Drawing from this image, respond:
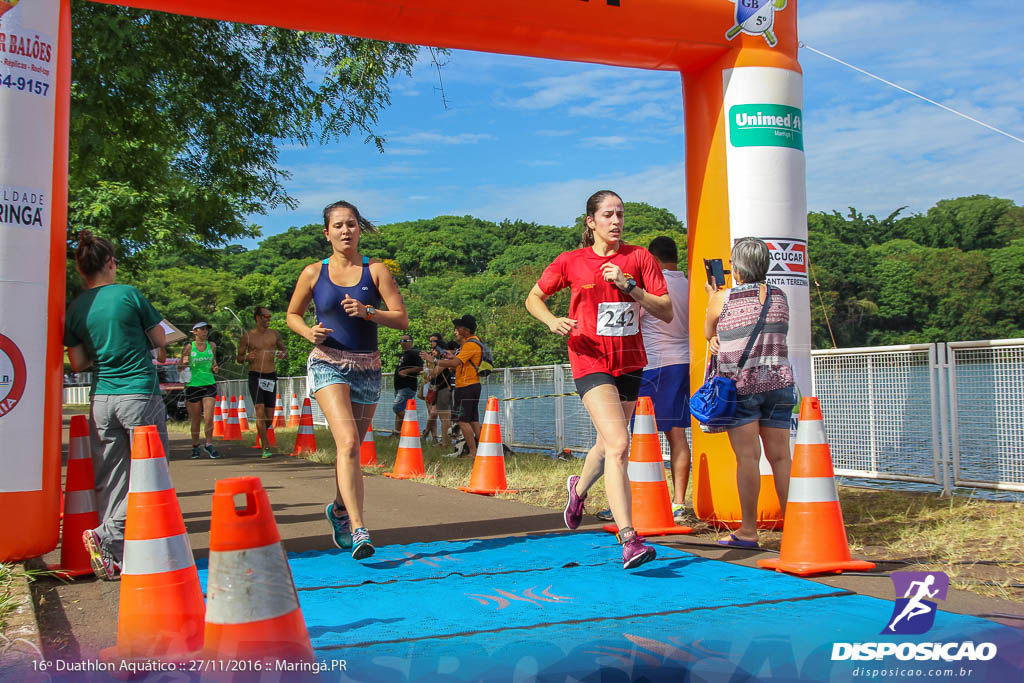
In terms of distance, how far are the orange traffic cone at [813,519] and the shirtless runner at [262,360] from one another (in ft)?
30.8

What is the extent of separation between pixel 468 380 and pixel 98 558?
316 inches

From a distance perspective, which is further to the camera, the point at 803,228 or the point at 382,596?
the point at 803,228

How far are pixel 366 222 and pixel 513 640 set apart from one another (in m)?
3.14

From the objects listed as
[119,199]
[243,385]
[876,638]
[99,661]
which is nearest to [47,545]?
[99,661]

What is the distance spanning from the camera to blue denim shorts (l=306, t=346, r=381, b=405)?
5.36m

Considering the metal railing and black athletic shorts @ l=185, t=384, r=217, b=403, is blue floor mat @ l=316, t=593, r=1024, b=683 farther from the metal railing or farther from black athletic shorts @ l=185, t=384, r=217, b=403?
black athletic shorts @ l=185, t=384, r=217, b=403

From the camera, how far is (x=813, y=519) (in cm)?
484

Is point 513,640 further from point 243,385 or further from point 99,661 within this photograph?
point 243,385

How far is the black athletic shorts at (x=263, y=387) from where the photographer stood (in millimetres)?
13234

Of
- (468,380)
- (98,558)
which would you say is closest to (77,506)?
(98,558)

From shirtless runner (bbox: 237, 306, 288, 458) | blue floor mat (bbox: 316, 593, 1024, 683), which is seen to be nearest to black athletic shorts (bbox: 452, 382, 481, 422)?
shirtless runner (bbox: 237, 306, 288, 458)

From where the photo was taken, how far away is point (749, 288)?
5.46m

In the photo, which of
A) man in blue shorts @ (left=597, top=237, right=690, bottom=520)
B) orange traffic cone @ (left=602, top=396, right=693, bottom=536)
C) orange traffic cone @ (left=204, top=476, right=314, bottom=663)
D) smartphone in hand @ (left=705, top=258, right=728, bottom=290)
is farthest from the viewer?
man in blue shorts @ (left=597, top=237, right=690, bottom=520)

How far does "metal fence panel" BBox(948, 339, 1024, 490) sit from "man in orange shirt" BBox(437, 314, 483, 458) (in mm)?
6356
